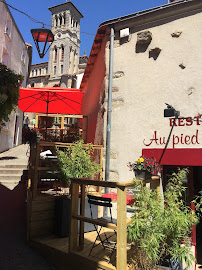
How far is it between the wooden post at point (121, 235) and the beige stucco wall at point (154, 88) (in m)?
2.24

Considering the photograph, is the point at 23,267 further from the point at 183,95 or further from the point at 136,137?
the point at 183,95

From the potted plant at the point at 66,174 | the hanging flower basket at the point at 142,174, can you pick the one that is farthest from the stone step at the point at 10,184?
the hanging flower basket at the point at 142,174

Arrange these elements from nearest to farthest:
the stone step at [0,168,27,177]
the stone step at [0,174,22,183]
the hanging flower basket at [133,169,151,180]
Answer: the hanging flower basket at [133,169,151,180]
the stone step at [0,174,22,183]
the stone step at [0,168,27,177]

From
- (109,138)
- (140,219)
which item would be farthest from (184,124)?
(140,219)

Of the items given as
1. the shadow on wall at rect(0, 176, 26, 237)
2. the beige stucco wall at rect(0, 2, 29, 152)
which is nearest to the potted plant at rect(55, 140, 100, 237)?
the shadow on wall at rect(0, 176, 26, 237)

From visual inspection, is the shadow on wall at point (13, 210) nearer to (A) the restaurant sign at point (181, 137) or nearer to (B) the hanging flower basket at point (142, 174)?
(B) the hanging flower basket at point (142, 174)

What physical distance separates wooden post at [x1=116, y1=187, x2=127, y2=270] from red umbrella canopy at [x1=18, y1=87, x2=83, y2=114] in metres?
5.69

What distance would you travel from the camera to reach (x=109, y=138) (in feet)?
17.5

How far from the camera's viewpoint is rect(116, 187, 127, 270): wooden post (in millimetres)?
2760

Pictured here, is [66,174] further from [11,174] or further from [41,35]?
[11,174]

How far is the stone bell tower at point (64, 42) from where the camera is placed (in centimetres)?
4478

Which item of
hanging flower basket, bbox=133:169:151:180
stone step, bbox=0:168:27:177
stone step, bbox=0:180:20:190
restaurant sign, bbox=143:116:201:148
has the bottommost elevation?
stone step, bbox=0:180:20:190

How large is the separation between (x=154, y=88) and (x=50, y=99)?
4.87m

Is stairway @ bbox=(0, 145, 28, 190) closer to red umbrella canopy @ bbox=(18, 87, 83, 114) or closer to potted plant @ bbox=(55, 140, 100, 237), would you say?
red umbrella canopy @ bbox=(18, 87, 83, 114)
